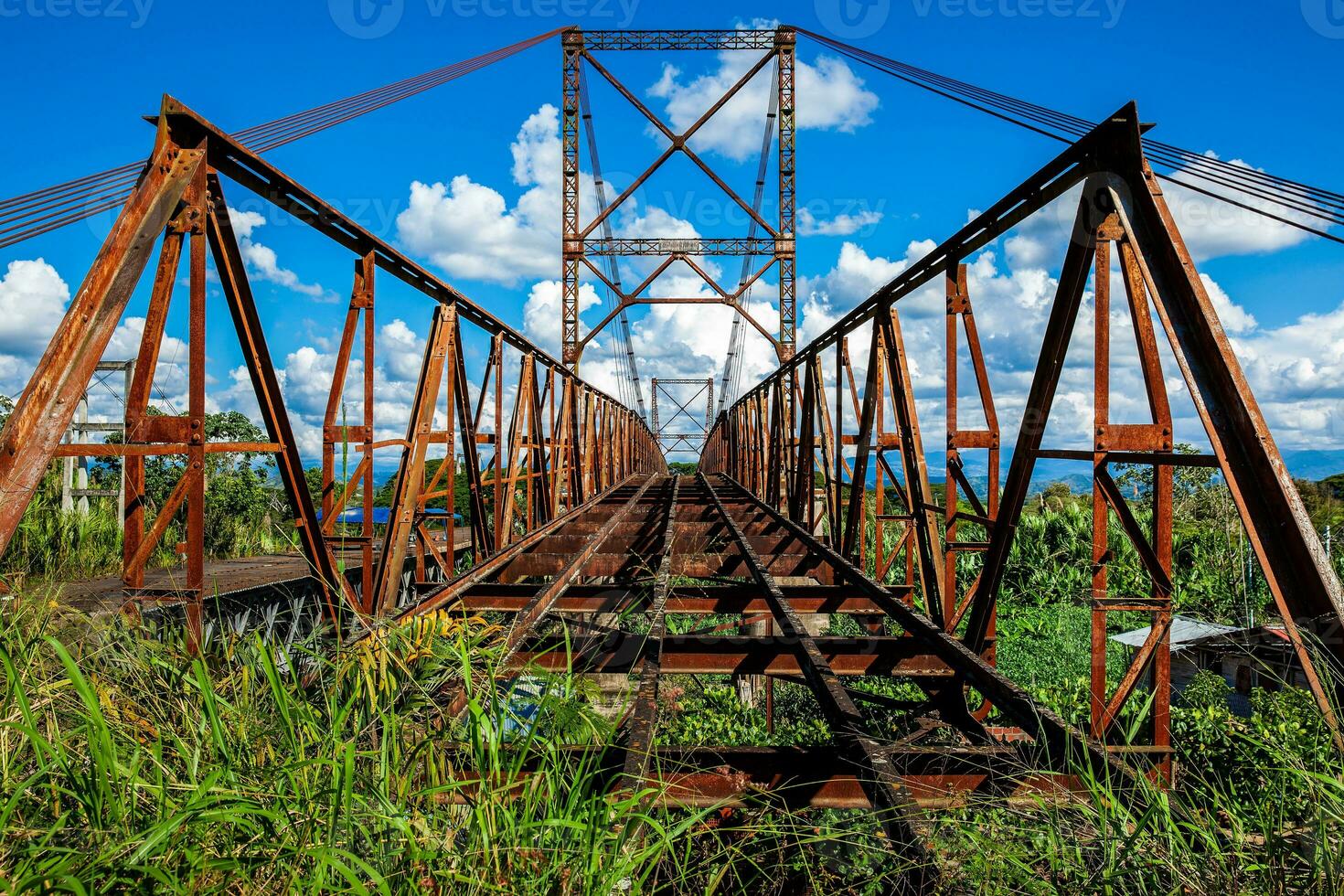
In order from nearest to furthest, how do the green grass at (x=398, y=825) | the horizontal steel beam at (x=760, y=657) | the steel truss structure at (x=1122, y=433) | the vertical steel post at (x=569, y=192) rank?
the green grass at (x=398, y=825) → the steel truss structure at (x=1122, y=433) → the horizontal steel beam at (x=760, y=657) → the vertical steel post at (x=569, y=192)

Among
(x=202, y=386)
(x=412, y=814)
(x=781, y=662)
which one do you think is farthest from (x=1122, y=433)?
(x=202, y=386)

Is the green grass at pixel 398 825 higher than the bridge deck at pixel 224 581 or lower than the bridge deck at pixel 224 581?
higher

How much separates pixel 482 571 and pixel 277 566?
3.52 meters

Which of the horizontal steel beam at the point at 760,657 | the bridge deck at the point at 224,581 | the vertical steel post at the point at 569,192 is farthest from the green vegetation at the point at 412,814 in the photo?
the vertical steel post at the point at 569,192

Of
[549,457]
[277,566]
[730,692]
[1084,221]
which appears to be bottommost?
[730,692]

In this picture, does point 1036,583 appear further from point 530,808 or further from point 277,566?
point 530,808

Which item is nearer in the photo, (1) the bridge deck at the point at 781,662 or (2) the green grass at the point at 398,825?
(2) the green grass at the point at 398,825

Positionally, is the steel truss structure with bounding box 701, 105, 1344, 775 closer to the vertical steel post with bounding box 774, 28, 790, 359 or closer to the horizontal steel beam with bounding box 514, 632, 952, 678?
the horizontal steel beam with bounding box 514, 632, 952, 678

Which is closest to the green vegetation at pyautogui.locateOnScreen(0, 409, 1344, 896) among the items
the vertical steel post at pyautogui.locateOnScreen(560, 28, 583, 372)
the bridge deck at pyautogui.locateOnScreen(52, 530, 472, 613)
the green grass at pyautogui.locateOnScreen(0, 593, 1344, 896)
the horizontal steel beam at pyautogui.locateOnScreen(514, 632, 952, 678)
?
the green grass at pyautogui.locateOnScreen(0, 593, 1344, 896)

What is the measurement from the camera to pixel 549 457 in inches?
335

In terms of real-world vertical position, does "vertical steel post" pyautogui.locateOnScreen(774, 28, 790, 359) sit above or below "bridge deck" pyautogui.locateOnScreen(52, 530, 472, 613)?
above

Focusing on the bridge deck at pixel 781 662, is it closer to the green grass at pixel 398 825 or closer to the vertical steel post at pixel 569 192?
the green grass at pixel 398 825

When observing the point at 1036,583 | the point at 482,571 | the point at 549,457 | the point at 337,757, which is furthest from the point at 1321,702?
the point at 1036,583

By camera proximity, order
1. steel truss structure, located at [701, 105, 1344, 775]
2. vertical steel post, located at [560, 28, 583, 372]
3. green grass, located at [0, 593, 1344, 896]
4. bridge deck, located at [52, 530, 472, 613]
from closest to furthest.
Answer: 1. green grass, located at [0, 593, 1344, 896]
2. steel truss structure, located at [701, 105, 1344, 775]
3. bridge deck, located at [52, 530, 472, 613]
4. vertical steel post, located at [560, 28, 583, 372]
